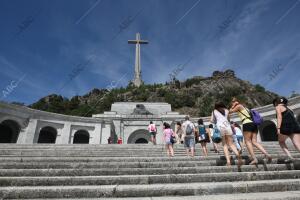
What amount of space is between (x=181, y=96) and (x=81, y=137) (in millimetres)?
39555

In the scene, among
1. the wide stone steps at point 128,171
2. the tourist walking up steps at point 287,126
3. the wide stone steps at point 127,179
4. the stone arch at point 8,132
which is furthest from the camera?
the stone arch at point 8,132

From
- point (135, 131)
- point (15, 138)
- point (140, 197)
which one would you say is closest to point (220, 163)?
point (140, 197)

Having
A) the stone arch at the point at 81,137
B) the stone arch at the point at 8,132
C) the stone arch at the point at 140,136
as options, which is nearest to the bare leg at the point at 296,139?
the stone arch at the point at 140,136

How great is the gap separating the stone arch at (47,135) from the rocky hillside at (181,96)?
2301 centimetres

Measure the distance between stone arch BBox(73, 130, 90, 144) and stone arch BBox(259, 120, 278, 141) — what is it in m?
20.1

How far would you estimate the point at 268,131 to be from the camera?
2441 centimetres

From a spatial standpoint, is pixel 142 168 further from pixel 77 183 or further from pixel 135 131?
pixel 135 131

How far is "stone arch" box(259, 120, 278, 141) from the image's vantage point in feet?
79.0

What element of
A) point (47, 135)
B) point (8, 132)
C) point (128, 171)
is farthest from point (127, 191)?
point (47, 135)

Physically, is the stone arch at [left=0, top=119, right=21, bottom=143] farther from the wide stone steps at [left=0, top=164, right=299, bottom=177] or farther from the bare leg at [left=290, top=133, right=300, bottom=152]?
the bare leg at [left=290, top=133, right=300, bottom=152]

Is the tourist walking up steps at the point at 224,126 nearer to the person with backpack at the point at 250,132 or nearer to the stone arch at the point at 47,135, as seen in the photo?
the person with backpack at the point at 250,132

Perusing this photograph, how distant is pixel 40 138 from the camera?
24.2 metres

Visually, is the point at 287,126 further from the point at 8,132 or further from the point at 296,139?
the point at 8,132

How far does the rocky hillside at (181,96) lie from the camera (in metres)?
54.0
